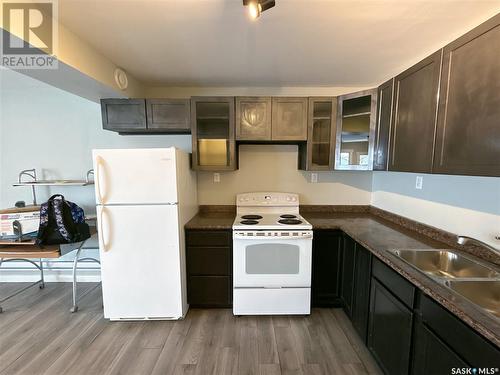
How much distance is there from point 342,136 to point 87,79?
2423mm

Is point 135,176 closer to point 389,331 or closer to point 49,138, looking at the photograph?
point 49,138

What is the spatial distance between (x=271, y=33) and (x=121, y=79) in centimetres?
153

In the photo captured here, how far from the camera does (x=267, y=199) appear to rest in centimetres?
279

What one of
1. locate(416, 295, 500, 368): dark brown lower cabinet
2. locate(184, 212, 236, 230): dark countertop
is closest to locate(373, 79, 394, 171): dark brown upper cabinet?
locate(416, 295, 500, 368): dark brown lower cabinet

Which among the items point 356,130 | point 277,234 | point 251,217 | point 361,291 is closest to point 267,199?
point 251,217

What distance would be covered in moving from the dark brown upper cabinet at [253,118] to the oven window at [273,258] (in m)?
1.14

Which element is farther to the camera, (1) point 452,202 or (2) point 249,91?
(2) point 249,91

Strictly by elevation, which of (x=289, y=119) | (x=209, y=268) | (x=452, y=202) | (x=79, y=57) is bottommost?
(x=209, y=268)

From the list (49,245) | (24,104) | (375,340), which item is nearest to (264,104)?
(375,340)

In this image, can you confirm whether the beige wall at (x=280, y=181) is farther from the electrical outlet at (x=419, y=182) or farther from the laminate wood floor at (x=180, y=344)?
the laminate wood floor at (x=180, y=344)

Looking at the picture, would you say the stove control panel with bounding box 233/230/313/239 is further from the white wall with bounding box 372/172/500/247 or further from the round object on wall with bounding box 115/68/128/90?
the round object on wall with bounding box 115/68/128/90

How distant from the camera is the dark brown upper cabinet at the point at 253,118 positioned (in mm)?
2438

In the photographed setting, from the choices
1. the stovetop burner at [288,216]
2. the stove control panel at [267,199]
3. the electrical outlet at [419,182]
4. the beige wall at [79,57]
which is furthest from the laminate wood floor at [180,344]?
the beige wall at [79,57]

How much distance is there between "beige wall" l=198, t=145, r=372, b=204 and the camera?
2859mm
